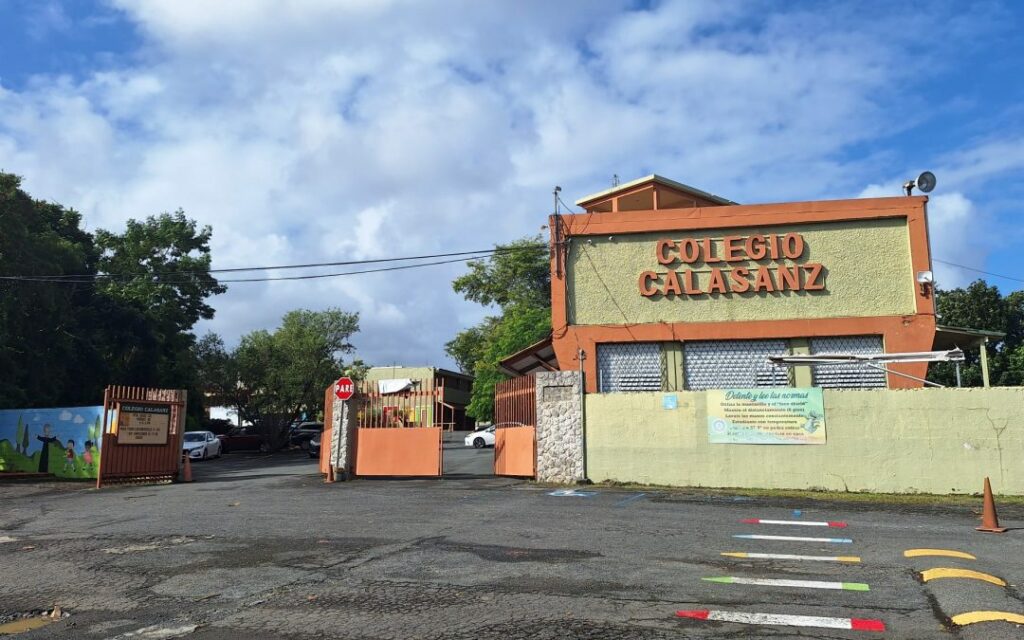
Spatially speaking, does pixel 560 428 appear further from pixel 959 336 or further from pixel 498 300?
pixel 498 300

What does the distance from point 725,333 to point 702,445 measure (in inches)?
158

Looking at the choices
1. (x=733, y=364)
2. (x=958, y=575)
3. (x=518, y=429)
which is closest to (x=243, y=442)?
(x=518, y=429)

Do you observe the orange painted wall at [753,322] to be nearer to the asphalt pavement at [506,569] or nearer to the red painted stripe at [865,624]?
the asphalt pavement at [506,569]


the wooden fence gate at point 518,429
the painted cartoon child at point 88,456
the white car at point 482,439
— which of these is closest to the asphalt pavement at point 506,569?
the wooden fence gate at point 518,429

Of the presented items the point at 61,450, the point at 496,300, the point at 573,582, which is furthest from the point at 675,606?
the point at 496,300

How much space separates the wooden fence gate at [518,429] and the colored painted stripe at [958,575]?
33.5 ft

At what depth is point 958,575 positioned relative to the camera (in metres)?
7.01

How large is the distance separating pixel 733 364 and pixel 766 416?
11.8ft

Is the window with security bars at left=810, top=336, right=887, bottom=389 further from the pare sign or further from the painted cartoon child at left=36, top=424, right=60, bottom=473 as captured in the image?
the painted cartoon child at left=36, top=424, right=60, bottom=473

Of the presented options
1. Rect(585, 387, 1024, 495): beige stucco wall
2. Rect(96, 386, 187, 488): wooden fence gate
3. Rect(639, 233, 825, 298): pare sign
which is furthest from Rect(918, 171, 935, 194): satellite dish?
Rect(96, 386, 187, 488): wooden fence gate

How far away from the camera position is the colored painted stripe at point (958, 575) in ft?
22.6

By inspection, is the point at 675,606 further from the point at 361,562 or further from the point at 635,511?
the point at 635,511

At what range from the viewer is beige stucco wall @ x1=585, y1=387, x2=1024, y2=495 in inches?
552

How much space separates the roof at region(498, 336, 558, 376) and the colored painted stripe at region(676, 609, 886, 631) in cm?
1429
